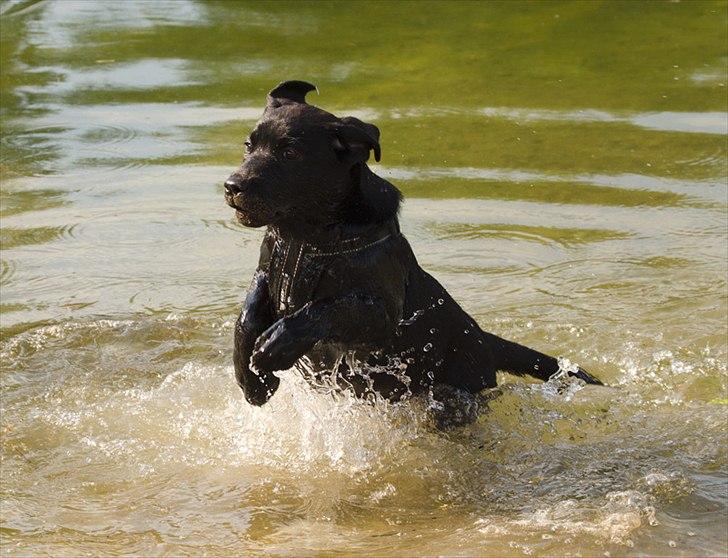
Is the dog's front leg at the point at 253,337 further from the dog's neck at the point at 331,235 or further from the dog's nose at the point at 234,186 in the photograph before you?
the dog's nose at the point at 234,186

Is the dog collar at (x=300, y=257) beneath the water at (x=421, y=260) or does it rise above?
above

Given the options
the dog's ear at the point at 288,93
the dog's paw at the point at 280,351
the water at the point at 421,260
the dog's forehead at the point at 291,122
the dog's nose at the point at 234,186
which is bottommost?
the water at the point at 421,260

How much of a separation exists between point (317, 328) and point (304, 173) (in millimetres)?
537

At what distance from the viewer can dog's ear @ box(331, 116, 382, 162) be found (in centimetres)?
445

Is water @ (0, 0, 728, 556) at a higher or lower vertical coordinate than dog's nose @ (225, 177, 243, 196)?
lower

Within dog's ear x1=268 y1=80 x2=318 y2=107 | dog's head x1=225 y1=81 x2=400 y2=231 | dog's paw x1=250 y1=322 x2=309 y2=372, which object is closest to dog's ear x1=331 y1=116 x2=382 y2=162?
dog's head x1=225 y1=81 x2=400 y2=231

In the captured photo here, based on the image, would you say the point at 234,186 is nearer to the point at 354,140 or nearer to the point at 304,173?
the point at 304,173

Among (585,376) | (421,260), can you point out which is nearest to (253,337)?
(585,376)

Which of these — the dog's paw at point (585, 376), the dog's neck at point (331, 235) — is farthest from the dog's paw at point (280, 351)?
the dog's paw at point (585, 376)

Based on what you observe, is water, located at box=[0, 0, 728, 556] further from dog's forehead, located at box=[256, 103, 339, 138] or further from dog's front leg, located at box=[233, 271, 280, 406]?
dog's forehead, located at box=[256, 103, 339, 138]

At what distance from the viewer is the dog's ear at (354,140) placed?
14.6ft

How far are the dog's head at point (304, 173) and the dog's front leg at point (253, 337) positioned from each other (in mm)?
373

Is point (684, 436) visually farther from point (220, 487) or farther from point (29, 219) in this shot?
point (29, 219)

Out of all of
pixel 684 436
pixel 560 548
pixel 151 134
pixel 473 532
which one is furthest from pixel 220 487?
pixel 151 134
